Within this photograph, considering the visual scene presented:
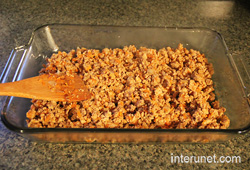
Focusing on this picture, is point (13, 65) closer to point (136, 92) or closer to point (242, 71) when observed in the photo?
point (136, 92)

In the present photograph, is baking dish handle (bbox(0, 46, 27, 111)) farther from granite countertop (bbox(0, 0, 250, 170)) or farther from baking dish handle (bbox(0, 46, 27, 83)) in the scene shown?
granite countertop (bbox(0, 0, 250, 170))

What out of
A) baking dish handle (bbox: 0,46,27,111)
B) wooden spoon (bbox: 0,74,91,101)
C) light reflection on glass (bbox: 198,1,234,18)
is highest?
light reflection on glass (bbox: 198,1,234,18)

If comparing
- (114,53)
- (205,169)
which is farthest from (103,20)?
(205,169)

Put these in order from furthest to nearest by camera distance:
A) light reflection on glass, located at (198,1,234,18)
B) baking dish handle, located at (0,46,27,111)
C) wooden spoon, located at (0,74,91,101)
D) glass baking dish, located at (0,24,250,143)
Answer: light reflection on glass, located at (198,1,234,18) < baking dish handle, located at (0,46,27,111) < wooden spoon, located at (0,74,91,101) < glass baking dish, located at (0,24,250,143)

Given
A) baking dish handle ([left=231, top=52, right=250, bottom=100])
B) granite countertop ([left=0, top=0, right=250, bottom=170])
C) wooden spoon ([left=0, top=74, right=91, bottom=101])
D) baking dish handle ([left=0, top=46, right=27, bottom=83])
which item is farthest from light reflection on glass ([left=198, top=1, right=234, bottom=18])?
baking dish handle ([left=0, top=46, right=27, bottom=83])

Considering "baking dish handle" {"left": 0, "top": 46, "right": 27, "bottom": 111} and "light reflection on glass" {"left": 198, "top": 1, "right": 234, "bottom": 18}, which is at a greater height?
"light reflection on glass" {"left": 198, "top": 1, "right": 234, "bottom": 18}

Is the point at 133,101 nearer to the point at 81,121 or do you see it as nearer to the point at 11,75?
the point at 81,121

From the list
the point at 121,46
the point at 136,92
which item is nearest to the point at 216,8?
the point at 121,46
